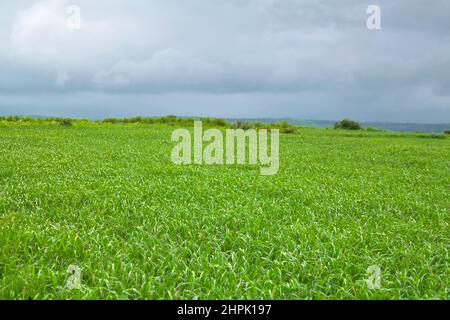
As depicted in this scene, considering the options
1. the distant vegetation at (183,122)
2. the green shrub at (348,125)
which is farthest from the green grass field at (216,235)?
the green shrub at (348,125)

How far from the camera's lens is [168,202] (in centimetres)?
776

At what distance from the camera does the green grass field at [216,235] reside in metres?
4.18

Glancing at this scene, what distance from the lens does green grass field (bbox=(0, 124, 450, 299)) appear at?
4180 mm

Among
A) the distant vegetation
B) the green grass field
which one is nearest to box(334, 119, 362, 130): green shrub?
the distant vegetation

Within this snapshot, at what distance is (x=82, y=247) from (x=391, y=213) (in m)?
5.99

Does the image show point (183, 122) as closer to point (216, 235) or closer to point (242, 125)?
point (242, 125)

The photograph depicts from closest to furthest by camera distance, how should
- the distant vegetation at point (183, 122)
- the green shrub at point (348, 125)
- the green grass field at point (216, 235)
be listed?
1. the green grass field at point (216, 235)
2. the distant vegetation at point (183, 122)
3. the green shrub at point (348, 125)

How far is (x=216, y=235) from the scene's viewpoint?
19.3 ft

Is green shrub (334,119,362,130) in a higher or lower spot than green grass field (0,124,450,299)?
higher

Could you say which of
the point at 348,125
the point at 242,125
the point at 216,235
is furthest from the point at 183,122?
the point at 216,235

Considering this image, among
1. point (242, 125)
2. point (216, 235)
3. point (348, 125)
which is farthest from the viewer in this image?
point (348, 125)

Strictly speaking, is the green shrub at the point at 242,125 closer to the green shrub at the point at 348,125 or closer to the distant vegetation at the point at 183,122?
the distant vegetation at the point at 183,122

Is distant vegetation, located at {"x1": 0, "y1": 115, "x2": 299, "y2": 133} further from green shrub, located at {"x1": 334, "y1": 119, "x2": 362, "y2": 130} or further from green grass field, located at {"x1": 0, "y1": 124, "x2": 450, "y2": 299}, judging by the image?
green grass field, located at {"x1": 0, "y1": 124, "x2": 450, "y2": 299}
